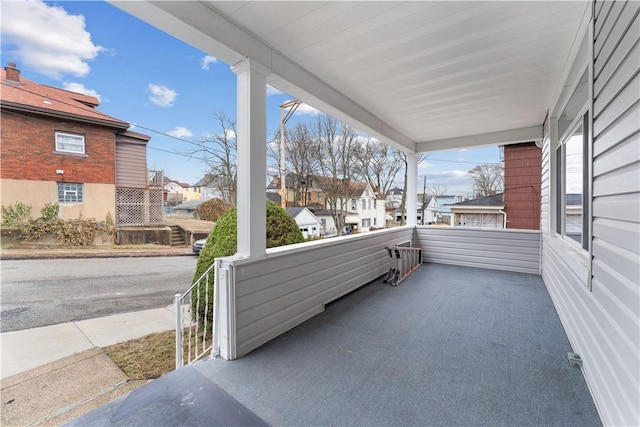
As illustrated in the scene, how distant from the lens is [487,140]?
4863 mm

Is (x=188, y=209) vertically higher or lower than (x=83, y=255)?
higher

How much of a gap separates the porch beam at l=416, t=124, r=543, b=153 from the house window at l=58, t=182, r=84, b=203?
18.8 ft

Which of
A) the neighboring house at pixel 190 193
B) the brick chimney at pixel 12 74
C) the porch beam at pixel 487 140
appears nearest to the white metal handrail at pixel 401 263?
the porch beam at pixel 487 140

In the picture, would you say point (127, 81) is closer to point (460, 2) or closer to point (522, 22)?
point (460, 2)

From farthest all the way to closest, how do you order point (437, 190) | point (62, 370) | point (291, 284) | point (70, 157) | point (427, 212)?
point (437, 190), point (427, 212), point (70, 157), point (291, 284), point (62, 370)

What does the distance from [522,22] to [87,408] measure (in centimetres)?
426

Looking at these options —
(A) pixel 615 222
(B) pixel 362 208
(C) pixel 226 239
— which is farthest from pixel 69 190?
(B) pixel 362 208

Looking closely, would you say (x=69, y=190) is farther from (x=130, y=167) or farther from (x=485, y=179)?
(x=485, y=179)

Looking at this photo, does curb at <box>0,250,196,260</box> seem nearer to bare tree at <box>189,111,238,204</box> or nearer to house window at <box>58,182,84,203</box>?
house window at <box>58,182,84,203</box>

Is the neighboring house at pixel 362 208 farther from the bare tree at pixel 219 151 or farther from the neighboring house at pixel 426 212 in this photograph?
the bare tree at pixel 219 151

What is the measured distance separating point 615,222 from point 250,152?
2223 millimetres

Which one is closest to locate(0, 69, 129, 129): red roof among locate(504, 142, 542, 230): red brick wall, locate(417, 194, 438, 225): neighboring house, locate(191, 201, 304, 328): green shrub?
locate(191, 201, 304, 328): green shrub

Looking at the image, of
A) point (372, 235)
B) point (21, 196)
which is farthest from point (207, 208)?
point (372, 235)

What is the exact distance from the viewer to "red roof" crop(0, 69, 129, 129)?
3.06m
